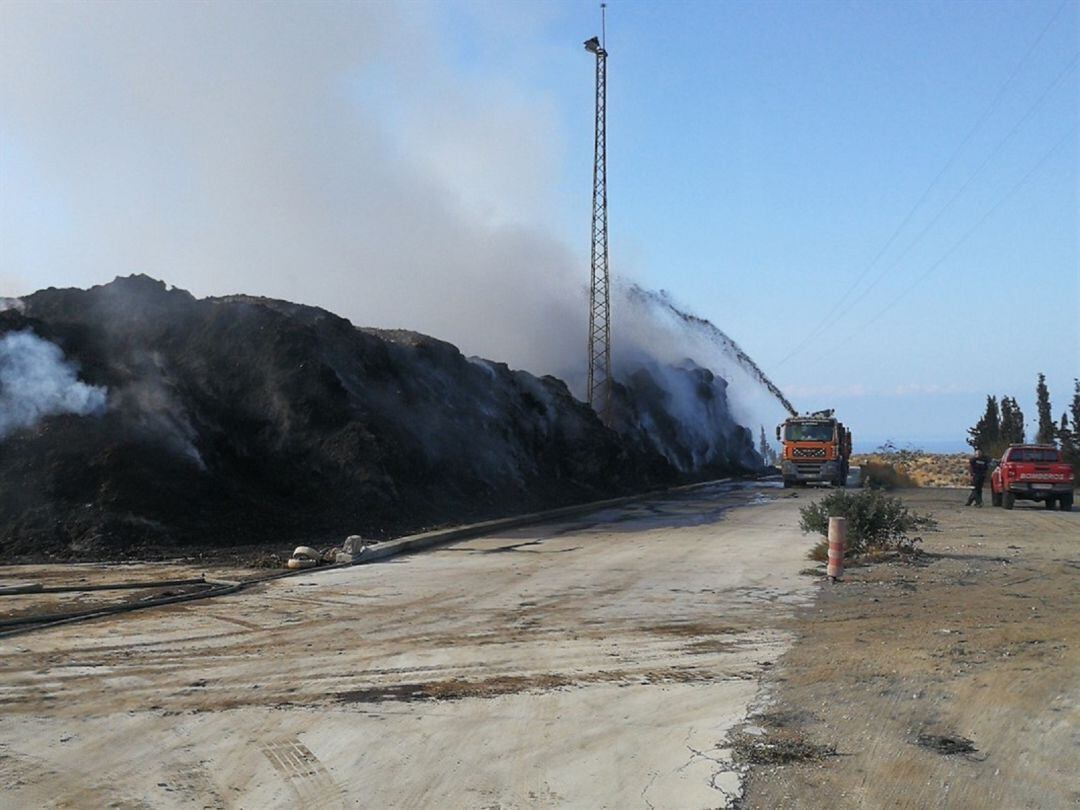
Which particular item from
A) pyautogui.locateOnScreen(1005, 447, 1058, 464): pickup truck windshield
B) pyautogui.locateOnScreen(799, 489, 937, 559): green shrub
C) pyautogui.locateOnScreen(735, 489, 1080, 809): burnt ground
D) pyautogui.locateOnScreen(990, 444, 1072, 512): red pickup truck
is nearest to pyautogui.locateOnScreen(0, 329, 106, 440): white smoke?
pyautogui.locateOnScreen(799, 489, 937, 559): green shrub

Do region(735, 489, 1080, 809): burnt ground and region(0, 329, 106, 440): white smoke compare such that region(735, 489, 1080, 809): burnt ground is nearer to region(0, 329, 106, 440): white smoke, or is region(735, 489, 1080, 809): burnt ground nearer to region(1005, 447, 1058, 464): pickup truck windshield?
region(0, 329, 106, 440): white smoke

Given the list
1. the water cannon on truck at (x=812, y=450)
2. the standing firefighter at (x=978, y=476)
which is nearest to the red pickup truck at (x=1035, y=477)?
the standing firefighter at (x=978, y=476)

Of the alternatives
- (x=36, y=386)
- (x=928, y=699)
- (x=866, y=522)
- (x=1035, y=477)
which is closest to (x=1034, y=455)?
(x=1035, y=477)

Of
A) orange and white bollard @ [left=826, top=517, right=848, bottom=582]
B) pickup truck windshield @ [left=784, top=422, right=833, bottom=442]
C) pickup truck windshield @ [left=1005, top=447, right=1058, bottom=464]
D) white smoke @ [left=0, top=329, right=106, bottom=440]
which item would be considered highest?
white smoke @ [left=0, top=329, right=106, bottom=440]

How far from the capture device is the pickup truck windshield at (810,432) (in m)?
43.2

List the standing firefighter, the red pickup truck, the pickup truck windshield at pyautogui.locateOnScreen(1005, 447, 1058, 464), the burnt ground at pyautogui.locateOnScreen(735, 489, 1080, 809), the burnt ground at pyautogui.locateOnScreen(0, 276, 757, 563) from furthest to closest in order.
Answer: the standing firefighter → the pickup truck windshield at pyautogui.locateOnScreen(1005, 447, 1058, 464) → the red pickup truck → the burnt ground at pyautogui.locateOnScreen(0, 276, 757, 563) → the burnt ground at pyautogui.locateOnScreen(735, 489, 1080, 809)

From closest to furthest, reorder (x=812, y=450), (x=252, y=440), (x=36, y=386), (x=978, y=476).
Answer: (x=36, y=386)
(x=252, y=440)
(x=978, y=476)
(x=812, y=450)

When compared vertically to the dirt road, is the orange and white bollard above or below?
above

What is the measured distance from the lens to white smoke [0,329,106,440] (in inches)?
904

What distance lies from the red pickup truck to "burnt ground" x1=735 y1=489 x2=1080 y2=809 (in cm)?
1801

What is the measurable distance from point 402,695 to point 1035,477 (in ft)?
90.9

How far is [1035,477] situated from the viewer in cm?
3017

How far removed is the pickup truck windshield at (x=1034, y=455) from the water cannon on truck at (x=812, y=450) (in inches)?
461

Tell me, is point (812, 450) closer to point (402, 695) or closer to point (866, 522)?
point (866, 522)
